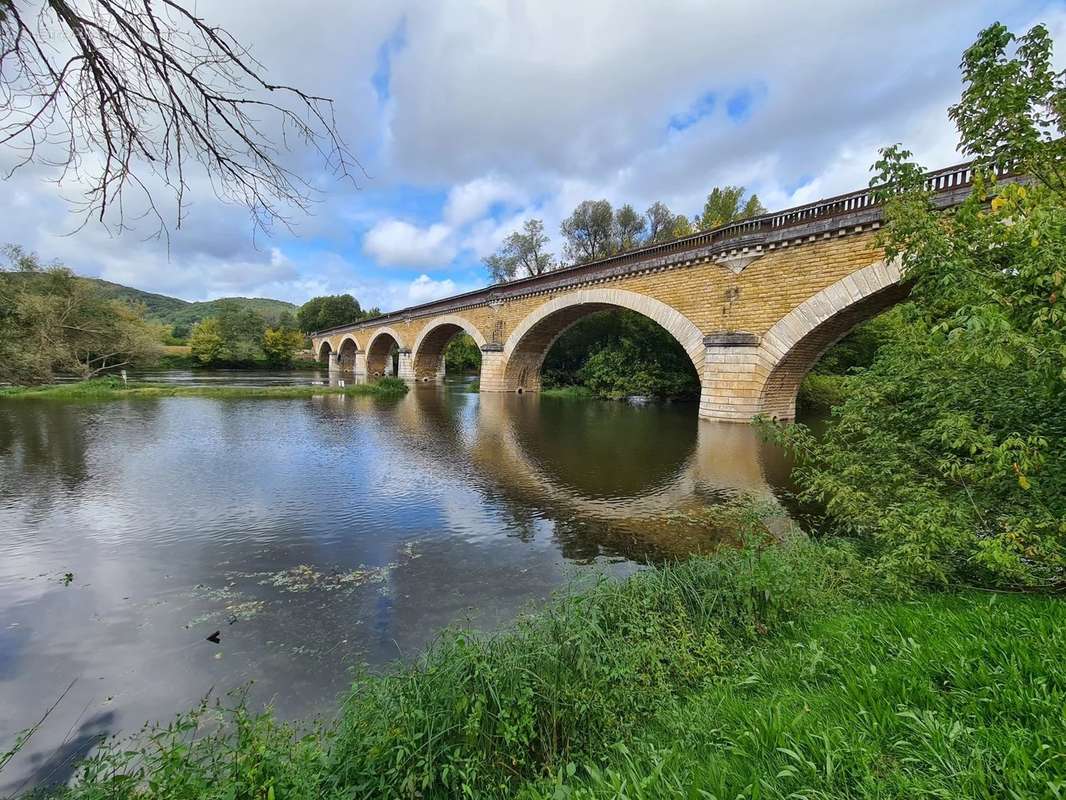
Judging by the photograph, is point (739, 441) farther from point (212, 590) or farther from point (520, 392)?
point (520, 392)

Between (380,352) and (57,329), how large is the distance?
2381 centimetres

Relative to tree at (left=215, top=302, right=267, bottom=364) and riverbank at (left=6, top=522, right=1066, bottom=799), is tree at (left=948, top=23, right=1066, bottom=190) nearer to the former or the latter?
riverbank at (left=6, top=522, right=1066, bottom=799)

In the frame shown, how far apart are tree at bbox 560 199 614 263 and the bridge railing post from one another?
25.5 meters

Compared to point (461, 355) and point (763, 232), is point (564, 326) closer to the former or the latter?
point (763, 232)

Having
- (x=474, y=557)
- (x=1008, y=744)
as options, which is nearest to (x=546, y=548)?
(x=474, y=557)

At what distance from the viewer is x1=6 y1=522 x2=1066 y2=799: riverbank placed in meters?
1.40

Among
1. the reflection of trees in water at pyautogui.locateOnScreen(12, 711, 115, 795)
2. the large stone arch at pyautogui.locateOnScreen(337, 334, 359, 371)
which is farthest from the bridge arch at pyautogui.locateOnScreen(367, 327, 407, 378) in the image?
the reflection of trees in water at pyautogui.locateOnScreen(12, 711, 115, 795)

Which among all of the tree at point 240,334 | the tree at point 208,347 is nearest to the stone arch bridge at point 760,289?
the tree at point 240,334

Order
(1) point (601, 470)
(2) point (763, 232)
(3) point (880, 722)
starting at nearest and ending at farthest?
(3) point (880, 722)
(1) point (601, 470)
(2) point (763, 232)

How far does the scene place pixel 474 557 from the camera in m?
4.68

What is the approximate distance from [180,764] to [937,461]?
468 cm

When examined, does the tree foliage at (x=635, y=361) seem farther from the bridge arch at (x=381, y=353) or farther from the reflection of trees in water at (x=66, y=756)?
the reflection of trees in water at (x=66, y=756)

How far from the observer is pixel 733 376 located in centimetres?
1321

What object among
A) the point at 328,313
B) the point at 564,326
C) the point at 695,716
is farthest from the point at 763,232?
the point at 328,313
